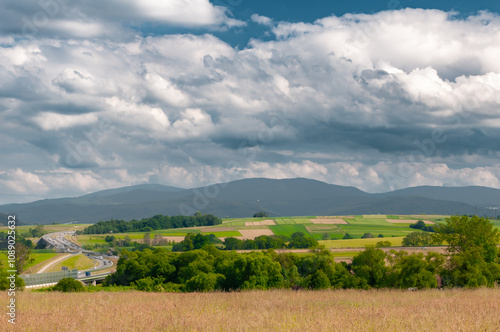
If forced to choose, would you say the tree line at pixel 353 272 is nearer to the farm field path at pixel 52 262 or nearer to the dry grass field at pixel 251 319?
the dry grass field at pixel 251 319

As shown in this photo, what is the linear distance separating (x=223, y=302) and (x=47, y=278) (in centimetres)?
9653

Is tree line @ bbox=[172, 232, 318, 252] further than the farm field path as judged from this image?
Yes

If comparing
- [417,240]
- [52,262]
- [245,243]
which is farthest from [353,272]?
[52,262]

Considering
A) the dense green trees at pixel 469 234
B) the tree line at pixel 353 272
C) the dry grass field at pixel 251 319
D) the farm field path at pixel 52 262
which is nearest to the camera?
the dry grass field at pixel 251 319

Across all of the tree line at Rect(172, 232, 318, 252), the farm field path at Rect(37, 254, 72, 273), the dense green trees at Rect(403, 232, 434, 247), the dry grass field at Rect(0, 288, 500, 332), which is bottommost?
the farm field path at Rect(37, 254, 72, 273)

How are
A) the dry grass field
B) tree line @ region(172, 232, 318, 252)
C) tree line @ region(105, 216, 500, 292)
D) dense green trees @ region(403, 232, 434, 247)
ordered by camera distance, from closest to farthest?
the dry grass field < tree line @ region(105, 216, 500, 292) < dense green trees @ region(403, 232, 434, 247) < tree line @ region(172, 232, 318, 252)

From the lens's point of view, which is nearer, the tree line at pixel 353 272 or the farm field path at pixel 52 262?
the tree line at pixel 353 272

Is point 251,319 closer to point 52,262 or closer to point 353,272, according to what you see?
point 353,272

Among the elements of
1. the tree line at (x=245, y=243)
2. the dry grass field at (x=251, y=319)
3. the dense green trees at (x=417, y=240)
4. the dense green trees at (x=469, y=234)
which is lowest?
the tree line at (x=245, y=243)

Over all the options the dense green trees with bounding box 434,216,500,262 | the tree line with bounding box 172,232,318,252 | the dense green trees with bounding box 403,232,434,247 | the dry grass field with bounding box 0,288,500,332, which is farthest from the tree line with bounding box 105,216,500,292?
the tree line with bounding box 172,232,318,252

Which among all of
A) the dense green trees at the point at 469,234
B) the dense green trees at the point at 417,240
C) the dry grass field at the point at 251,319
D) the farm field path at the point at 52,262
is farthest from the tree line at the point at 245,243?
the dry grass field at the point at 251,319

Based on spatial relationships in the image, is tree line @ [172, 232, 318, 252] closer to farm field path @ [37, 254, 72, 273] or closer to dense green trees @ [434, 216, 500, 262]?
farm field path @ [37, 254, 72, 273]

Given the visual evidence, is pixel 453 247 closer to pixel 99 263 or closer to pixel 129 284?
pixel 129 284

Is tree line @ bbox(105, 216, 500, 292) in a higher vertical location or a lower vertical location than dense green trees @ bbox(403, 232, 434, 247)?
higher
